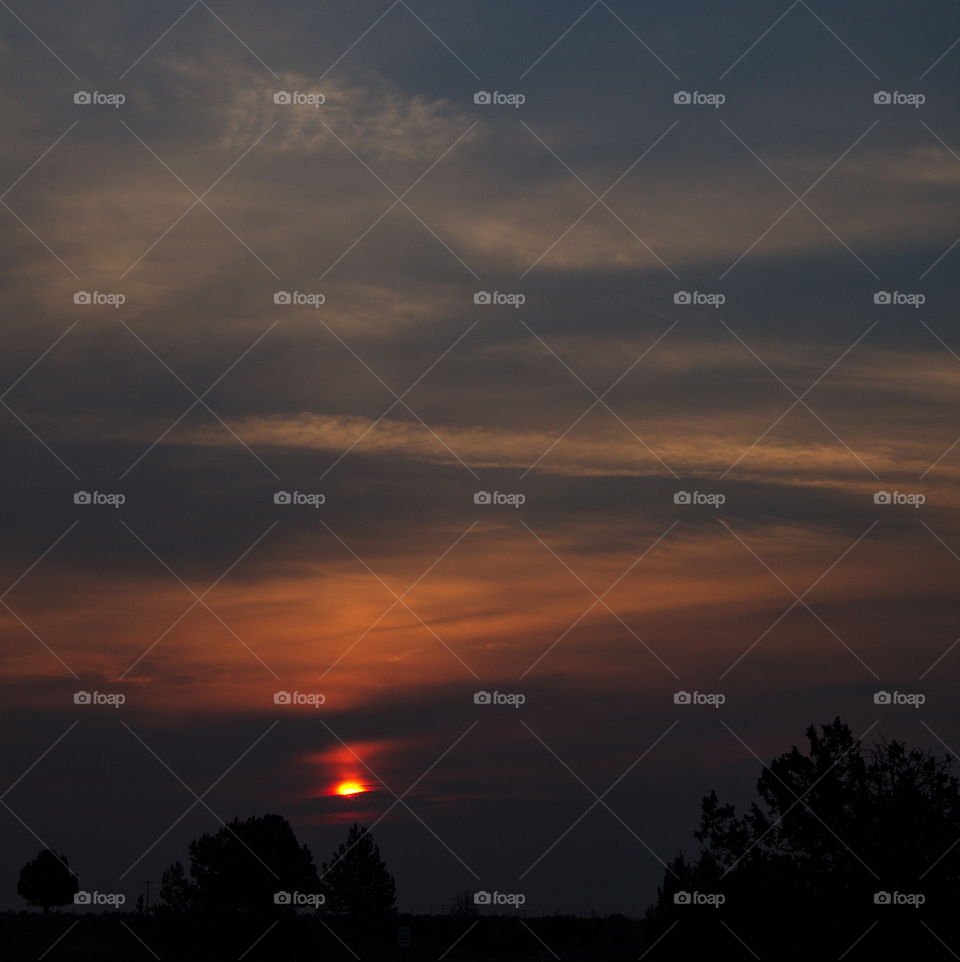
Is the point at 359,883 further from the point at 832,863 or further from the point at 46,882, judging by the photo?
the point at 832,863

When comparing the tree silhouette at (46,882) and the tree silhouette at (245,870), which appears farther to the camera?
the tree silhouette at (46,882)

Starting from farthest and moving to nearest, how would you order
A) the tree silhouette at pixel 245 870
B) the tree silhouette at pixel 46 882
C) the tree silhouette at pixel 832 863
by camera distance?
the tree silhouette at pixel 46 882 < the tree silhouette at pixel 245 870 < the tree silhouette at pixel 832 863

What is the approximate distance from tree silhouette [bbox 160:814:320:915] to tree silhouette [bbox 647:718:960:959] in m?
27.7

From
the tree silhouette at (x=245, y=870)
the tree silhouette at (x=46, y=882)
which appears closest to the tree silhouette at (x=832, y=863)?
the tree silhouette at (x=245, y=870)

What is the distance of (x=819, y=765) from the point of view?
209 ft

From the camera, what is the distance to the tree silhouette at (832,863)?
5738 centimetres

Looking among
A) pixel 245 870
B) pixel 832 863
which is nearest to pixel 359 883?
pixel 245 870

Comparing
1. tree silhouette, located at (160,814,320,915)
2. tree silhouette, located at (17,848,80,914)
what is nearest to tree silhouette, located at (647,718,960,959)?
tree silhouette, located at (160,814,320,915)

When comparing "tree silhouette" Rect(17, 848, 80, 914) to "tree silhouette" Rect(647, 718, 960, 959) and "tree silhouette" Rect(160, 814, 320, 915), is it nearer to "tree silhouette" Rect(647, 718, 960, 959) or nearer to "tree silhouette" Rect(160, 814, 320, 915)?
"tree silhouette" Rect(160, 814, 320, 915)

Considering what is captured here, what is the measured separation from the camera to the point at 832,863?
60.0 metres

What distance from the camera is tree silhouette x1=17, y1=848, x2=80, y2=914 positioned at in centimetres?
11731

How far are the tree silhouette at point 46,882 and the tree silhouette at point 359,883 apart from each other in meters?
24.0

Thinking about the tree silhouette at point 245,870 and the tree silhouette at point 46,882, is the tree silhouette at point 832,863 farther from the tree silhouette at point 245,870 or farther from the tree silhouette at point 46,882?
the tree silhouette at point 46,882

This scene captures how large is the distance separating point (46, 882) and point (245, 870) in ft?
136
